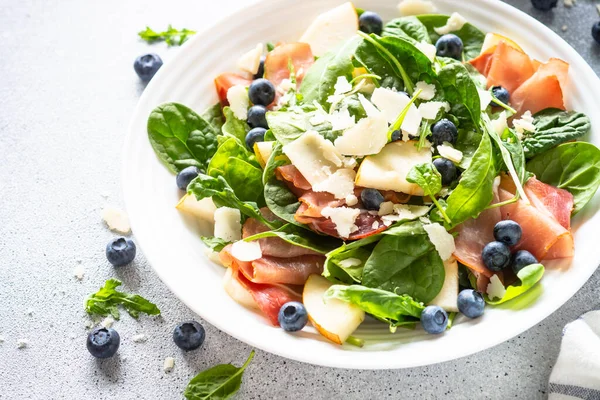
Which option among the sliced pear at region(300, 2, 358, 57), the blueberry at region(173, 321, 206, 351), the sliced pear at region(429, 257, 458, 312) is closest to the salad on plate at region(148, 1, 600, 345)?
the sliced pear at region(429, 257, 458, 312)

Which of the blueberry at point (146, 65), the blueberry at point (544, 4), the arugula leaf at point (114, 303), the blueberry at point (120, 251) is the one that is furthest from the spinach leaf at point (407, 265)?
the blueberry at point (544, 4)

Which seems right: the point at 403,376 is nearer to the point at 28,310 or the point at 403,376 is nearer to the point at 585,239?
the point at 585,239

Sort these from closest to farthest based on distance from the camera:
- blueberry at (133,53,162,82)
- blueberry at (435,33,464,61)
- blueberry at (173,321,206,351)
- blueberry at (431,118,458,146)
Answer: blueberry at (431,118,458,146) → blueberry at (173,321,206,351) → blueberry at (435,33,464,61) → blueberry at (133,53,162,82)

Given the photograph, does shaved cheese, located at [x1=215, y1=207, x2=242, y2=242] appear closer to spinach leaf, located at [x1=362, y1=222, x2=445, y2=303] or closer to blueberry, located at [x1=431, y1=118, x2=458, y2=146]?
spinach leaf, located at [x1=362, y1=222, x2=445, y2=303]

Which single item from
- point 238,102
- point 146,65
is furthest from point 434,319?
point 146,65

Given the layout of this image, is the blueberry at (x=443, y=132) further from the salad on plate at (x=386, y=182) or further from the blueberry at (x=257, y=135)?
the blueberry at (x=257, y=135)

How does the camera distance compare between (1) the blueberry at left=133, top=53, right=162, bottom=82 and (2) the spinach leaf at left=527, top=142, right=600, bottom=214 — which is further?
(1) the blueberry at left=133, top=53, right=162, bottom=82
